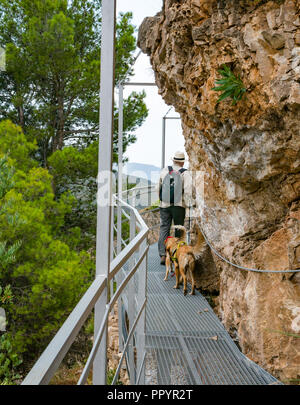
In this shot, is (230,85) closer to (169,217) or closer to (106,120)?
(106,120)

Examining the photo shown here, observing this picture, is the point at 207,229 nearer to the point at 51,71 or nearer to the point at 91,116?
the point at 91,116

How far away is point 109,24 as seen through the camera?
139cm

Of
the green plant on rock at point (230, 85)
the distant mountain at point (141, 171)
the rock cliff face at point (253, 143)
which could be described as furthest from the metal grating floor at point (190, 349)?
the distant mountain at point (141, 171)

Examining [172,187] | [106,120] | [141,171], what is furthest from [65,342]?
[141,171]

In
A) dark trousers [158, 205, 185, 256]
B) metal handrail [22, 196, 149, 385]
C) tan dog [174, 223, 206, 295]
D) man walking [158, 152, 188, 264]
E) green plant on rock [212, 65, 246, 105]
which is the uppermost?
green plant on rock [212, 65, 246, 105]

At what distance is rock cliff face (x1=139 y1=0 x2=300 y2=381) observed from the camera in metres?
2.60

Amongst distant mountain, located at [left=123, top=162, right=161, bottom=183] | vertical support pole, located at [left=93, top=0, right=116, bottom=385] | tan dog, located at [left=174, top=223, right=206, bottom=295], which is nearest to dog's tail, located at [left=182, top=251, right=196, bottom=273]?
tan dog, located at [left=174, top=223, right=206, bottom=295]

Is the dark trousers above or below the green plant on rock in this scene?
below

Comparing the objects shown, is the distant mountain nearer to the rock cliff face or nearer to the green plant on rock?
the rock cliff face

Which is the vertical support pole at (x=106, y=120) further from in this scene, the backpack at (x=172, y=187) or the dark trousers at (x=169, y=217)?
the dark trousers at (x=169, y=217)

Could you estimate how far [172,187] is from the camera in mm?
5047

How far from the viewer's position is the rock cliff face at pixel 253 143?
260 centimetres

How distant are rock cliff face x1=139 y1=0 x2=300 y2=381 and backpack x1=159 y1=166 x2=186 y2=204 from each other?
38.4 inches
